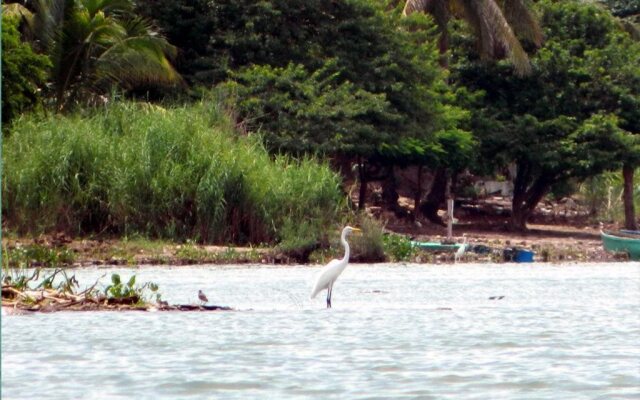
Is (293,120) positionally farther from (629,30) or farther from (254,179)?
(629,30)

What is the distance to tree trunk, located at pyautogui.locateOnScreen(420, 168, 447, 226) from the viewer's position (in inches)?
1480

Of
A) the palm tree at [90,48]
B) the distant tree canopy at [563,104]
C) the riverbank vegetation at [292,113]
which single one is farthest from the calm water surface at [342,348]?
the distant tree canopy at [563,104]

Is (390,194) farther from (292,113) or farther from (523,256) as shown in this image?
(523,256)

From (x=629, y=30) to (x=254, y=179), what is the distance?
91.1ft

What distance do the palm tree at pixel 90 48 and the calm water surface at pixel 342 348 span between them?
413 inches

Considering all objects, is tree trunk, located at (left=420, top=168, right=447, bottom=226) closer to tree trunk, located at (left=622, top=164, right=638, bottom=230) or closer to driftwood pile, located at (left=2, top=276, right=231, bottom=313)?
tree trunk, located at (left=622, top=164, right=638, bottom=230)

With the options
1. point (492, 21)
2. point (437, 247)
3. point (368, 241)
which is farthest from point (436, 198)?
point (368, 241)

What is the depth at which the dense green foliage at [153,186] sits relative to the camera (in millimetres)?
21984

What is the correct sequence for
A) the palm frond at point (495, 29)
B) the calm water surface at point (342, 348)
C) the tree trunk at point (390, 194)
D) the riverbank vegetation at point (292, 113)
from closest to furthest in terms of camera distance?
the calm water surface at point (342, 348), the riverbank vegetation at point (292, 113), the palm frond at point (495, 29), the tree trunk at point (390, 194)

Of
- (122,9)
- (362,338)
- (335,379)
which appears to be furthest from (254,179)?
(335,379)

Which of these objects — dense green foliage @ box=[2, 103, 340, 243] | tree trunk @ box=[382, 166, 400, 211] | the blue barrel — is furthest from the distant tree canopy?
dense green foliage @ box=[2, 103, 340, 243]

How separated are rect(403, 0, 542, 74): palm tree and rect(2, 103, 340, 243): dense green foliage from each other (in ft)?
39.8

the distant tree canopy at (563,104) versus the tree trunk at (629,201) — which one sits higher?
the distant tree canopy at (563,104)

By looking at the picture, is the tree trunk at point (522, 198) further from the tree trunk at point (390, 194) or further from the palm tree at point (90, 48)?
the palm tree at point (90, 48)
